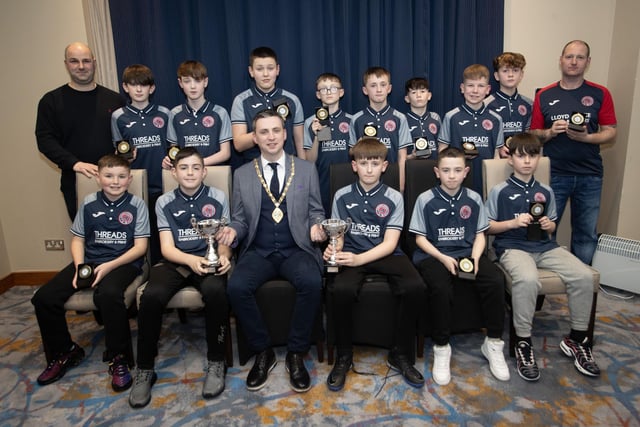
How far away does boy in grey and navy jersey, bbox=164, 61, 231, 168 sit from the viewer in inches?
125

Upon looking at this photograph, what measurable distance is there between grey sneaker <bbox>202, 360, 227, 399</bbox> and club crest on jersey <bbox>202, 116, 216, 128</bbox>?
1.72 meters

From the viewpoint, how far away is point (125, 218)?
2.70 metres

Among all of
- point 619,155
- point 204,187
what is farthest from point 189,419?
point 619,155

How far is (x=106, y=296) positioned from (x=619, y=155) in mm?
4137

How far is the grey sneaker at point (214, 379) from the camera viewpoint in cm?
230

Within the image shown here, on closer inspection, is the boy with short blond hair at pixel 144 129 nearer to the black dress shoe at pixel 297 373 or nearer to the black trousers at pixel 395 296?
the black dress shoe at pixel 297 373

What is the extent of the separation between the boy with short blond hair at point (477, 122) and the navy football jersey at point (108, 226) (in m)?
2.35

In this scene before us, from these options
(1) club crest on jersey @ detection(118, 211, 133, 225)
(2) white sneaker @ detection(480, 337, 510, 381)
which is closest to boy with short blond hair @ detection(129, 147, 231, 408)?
(1) club crest on jersey @ detection(118, 211, 133, 225)

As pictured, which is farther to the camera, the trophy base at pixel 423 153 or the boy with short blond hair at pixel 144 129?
the boy with short blond hair at pixel 144 129

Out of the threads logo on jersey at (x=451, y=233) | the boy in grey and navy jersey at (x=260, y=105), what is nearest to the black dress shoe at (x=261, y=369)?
the threads logo on jersey at (x=451, y=233)

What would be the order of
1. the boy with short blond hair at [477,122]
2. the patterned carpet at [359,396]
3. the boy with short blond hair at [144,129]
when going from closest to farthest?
the patterned carpet at [359,396] → the boy with short blond hair at [144,129] → the boy with short blond hair at [477,122]

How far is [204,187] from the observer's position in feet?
8.85

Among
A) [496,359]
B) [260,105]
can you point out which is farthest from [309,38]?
[496,359]

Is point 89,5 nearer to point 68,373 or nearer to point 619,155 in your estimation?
point 68,373
